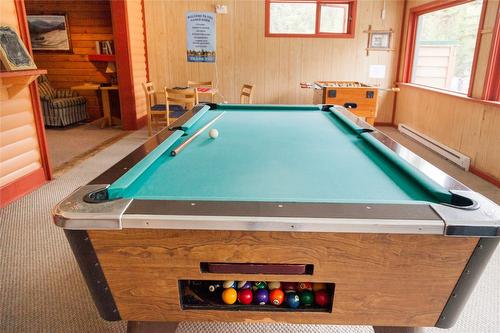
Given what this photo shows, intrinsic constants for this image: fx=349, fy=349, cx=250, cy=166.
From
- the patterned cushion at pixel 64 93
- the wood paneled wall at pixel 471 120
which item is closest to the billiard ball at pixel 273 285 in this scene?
the wood paneled wall at pixel 471 120

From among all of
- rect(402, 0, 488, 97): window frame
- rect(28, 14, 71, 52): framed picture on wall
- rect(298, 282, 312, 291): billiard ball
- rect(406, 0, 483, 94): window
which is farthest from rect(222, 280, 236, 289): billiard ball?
rect(28, 14, 71, 52): framed picture on wall

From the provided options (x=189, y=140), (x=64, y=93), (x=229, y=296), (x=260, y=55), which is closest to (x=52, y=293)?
(x=189, y=140)

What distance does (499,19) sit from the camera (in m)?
3.46

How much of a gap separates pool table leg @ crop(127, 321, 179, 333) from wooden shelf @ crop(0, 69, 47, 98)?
238 cm

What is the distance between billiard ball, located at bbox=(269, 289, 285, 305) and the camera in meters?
1.24

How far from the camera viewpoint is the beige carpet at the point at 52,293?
170cm

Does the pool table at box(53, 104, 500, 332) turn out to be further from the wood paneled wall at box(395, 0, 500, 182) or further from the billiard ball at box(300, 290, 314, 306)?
the wood paneled wall at box(395, 0, 500, 182)

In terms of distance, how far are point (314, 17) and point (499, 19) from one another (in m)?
2.94

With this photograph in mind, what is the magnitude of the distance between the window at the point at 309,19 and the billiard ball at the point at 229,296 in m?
5.33

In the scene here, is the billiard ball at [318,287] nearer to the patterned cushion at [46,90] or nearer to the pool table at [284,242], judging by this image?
the pool table at [284,242]

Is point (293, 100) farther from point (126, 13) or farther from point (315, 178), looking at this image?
point (315, 178)

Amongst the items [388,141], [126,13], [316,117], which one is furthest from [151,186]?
[126,13]

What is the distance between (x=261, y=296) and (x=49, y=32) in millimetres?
6785

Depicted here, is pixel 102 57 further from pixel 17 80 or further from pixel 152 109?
pixel 17 80
